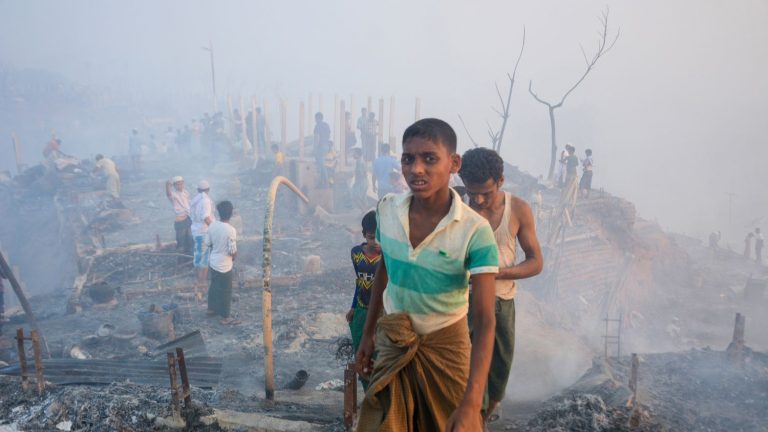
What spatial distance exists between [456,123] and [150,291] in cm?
4410

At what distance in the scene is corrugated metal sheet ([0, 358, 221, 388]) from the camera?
445 centimetres

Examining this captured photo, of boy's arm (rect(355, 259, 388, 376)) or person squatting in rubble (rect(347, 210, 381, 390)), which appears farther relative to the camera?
person squatting in rubble (rect(347, 210, 381, 390))

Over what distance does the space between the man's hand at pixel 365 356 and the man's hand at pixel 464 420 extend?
2.16ft

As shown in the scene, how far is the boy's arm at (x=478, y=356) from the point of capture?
1.83m

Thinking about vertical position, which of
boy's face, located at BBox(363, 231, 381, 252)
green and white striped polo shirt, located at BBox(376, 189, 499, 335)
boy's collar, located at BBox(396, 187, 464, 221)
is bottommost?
boy's face, located at BBox(363, 231, 381, 252)

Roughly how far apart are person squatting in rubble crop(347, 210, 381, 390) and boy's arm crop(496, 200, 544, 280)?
114cm

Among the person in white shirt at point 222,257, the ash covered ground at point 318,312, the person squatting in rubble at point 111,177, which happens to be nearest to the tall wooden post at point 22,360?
the ash covered ground at point 318,312

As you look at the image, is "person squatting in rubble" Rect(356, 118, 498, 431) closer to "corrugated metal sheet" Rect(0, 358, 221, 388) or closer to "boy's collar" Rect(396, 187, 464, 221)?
"boy's collar" Rect(396, 187, 464, 221)

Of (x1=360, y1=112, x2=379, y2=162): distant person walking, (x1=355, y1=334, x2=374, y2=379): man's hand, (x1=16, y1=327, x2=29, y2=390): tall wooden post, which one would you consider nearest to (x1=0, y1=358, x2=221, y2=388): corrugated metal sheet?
(x1=16, y1=327, x2=29, y2=390): tall wooden post

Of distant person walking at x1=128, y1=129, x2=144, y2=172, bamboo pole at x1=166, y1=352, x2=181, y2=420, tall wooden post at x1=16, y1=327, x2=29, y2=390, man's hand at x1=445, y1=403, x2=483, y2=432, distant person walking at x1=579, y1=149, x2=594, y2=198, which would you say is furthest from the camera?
distant person walking at x1=128, y1=129, x2=144, y2=172

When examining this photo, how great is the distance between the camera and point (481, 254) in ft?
6.27

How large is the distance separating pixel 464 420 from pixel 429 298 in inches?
17.1

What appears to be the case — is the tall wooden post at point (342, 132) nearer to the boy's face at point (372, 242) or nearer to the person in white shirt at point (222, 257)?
the person in white shirt at point (222, 257)

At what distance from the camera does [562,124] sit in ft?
162
